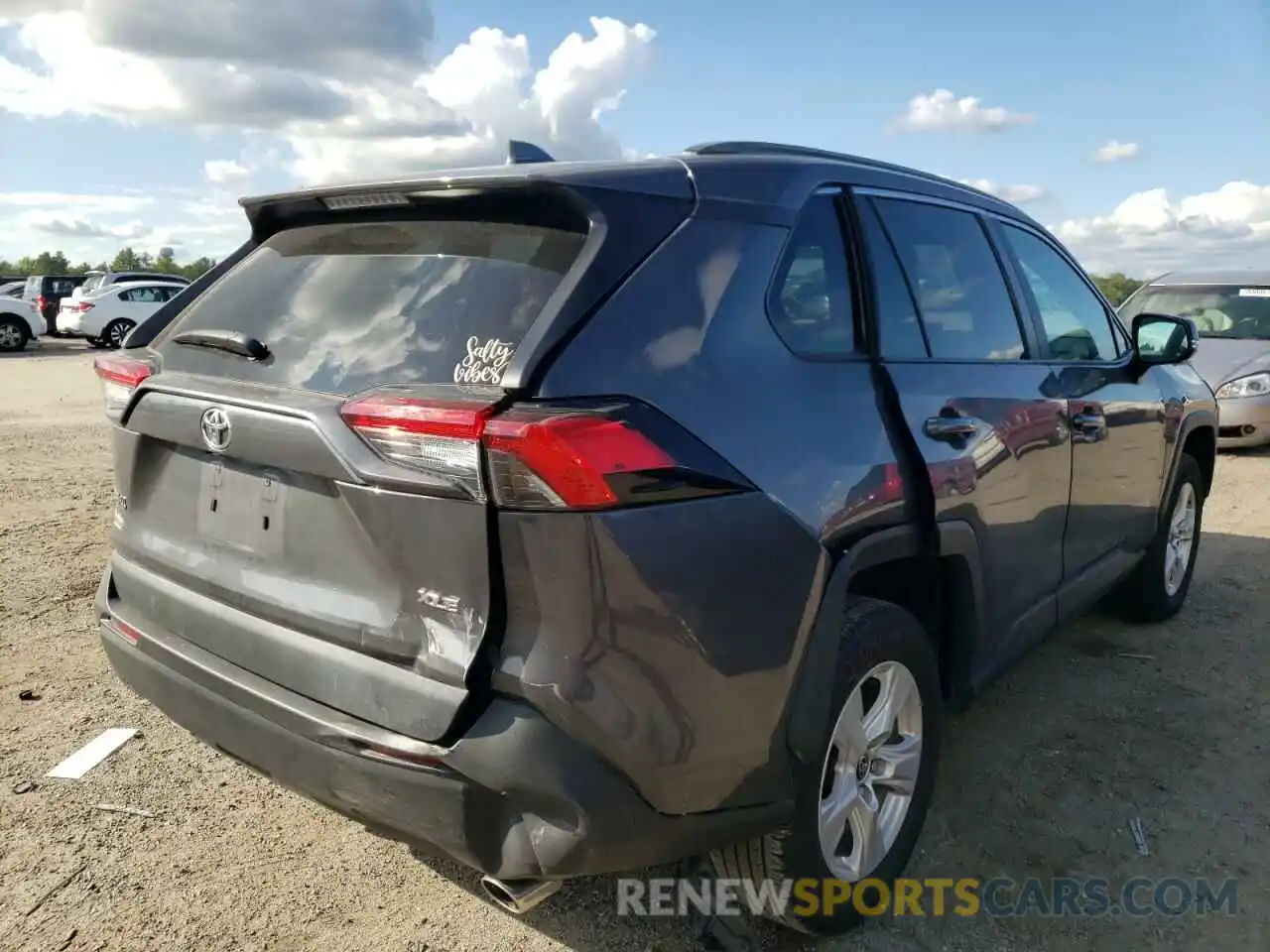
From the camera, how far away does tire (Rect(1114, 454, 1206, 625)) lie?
4.70 meters

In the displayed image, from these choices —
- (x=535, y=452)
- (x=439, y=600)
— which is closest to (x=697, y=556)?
(x=535, y=452)

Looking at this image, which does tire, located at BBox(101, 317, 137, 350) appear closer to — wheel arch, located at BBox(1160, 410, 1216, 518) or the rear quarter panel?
wheel arch, located at BBox(1160, 410, 1216, 518)

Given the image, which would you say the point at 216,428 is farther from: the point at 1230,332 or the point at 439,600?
the point at 1230,332

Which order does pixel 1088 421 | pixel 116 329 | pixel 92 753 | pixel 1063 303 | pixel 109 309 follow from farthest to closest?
pixel 116 329 → pixel 109 309 → pixel 1063 303 → pixel 1088 421 → pixel 92 753

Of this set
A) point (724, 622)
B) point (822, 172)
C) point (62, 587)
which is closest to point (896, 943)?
point (724, 622)

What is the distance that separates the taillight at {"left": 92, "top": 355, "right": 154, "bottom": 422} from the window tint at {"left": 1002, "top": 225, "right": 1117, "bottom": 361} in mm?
2798

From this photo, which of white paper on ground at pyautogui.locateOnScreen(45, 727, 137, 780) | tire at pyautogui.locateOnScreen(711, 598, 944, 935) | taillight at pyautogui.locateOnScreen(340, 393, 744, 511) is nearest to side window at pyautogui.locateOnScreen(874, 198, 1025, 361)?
tire at pyautogui.locateOnScreen(711, 598, 944, 935)

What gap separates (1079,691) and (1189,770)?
0.69 meters

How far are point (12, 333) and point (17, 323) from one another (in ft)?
0.92

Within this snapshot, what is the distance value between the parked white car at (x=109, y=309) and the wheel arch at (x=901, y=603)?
2391 cm

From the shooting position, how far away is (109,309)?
76.7 ft

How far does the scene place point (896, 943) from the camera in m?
2.56

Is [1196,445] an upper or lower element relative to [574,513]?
lower

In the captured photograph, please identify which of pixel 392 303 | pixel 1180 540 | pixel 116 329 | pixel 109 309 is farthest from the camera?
pixel 116 329
